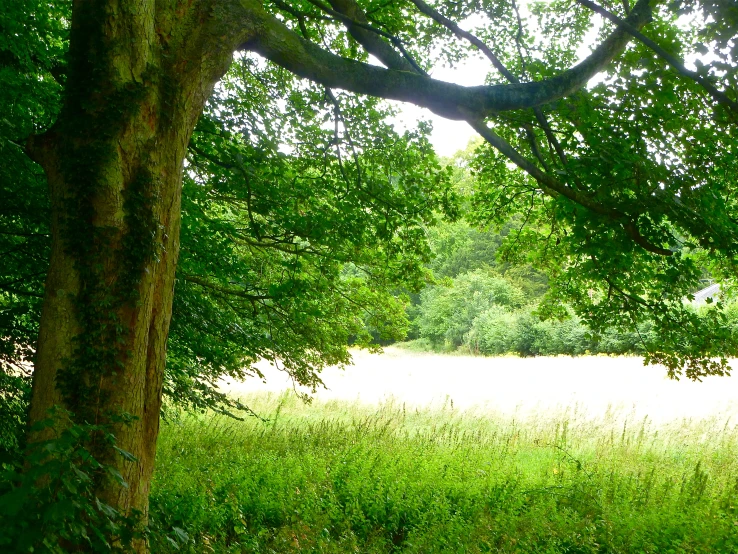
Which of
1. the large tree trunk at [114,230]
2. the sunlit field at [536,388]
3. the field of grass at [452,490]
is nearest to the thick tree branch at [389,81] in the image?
the large tree trunk at [114,230]

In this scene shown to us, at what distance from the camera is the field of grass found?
5160mm

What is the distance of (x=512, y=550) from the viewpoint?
5.08 m

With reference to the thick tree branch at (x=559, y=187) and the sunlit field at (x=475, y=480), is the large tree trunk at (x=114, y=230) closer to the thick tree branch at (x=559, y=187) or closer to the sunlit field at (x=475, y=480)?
the sunlit field at (x=475, y=480)

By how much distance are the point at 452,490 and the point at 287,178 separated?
409cm

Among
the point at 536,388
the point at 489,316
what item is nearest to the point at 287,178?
the point at 536,388

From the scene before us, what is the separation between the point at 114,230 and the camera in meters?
2.68

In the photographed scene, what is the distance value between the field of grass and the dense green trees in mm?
1076

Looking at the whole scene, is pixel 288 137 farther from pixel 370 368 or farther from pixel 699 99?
pixel 370 368

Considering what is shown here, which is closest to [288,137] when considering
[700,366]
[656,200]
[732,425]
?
[656,200]

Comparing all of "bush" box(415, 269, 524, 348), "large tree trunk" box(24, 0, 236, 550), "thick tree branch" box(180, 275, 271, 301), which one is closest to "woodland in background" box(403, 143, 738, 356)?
"bush" box(415, 269, 524, 348)

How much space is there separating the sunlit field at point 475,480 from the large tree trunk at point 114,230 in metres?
0.62

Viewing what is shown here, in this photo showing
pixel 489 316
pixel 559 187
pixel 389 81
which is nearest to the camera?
pixel 389 81

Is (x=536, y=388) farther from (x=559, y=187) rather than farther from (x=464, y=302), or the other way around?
(x=464, y=302)

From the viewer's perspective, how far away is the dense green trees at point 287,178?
2.69m
